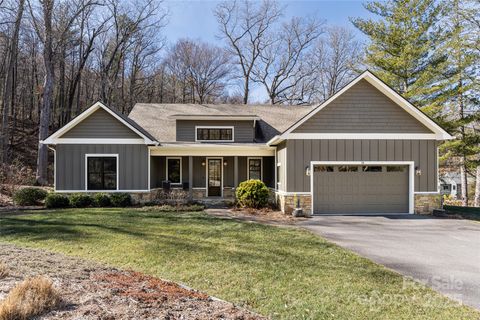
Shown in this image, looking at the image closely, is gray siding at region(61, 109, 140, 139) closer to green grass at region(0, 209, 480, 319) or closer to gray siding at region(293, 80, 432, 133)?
green grass at region(0, 209, 480, 319)

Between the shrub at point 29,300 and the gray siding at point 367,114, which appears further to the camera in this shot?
the gray siding at point 367,114

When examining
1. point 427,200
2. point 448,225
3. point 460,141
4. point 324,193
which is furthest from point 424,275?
point 460,141

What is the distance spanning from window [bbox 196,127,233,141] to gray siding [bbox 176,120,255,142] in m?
0.22

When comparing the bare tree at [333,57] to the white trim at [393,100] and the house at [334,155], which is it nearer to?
the white trim at [393,100]

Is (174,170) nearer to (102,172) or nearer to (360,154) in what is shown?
(102,172)

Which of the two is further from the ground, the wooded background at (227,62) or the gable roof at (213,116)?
the wooded background at (227,62)

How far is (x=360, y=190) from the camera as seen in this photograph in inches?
464

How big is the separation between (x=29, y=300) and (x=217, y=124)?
13.5 m

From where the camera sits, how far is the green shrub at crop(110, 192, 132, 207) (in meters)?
12.7

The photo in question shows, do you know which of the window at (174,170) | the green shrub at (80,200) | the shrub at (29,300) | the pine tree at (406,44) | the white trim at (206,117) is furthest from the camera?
the pine tree at (406,44)

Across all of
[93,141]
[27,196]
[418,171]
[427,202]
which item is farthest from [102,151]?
[427,202]

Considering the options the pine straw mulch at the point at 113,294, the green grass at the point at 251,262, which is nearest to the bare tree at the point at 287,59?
the green grass at the point at 251,262

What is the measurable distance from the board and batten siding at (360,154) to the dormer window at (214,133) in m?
5.28

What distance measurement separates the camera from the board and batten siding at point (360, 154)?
11592 millimetres
